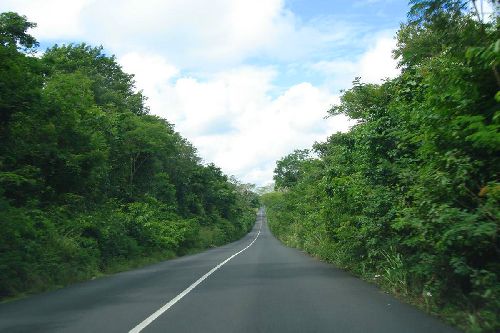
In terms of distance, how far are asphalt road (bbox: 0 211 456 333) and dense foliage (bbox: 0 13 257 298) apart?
2080 mm

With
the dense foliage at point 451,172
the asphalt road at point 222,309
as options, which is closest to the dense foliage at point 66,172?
the asphalt road at point 222,309

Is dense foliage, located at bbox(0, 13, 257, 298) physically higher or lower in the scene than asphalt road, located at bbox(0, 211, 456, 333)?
higher

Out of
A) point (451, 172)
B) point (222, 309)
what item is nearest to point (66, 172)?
point (222, 309)

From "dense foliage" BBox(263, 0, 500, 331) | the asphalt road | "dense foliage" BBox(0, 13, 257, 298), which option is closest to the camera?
"dense foliage" BBox(263, 0, 500, 331)

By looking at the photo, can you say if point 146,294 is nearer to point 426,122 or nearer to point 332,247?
point 426,122

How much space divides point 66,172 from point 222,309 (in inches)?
489

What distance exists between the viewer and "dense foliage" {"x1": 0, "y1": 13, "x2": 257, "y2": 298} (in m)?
13.8

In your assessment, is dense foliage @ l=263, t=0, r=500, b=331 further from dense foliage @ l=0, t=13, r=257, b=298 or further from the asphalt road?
dense foliage @ l=0, t=13, r=257, b=298

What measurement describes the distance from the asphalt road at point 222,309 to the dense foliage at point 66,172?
2.08 m

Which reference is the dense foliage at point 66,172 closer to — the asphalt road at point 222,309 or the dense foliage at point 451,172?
the asphalt road at point 222,309

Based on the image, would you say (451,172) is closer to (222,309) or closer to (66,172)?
(222,309)

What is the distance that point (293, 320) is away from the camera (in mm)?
8180

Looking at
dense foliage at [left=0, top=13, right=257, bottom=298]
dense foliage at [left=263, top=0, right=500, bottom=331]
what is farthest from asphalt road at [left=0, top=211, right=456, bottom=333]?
dense foliage at [left=0, top=13, right=257, bottom=298]

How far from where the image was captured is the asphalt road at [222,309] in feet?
25.3
